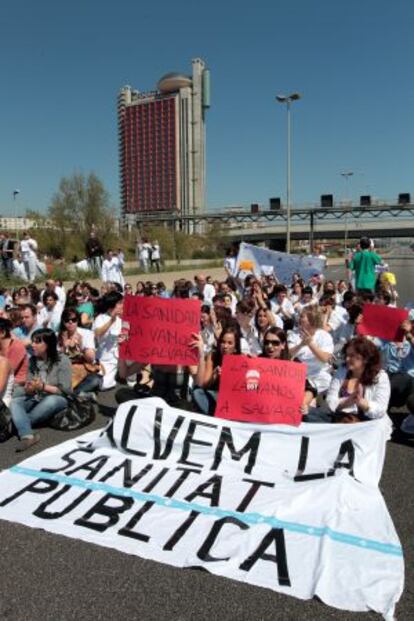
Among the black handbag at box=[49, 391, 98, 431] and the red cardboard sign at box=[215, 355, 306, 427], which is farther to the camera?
the black handbag at box=[49, 391, 98, 431]

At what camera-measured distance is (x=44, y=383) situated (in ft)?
20.0

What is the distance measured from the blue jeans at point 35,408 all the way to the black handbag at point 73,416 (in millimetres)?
57

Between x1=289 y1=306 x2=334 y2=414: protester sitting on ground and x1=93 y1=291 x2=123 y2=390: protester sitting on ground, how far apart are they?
103 inches

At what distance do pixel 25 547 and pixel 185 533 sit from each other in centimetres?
106

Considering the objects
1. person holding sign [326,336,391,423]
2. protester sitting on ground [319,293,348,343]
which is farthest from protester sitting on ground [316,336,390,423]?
protester sitting on ground [319,293,348,343]

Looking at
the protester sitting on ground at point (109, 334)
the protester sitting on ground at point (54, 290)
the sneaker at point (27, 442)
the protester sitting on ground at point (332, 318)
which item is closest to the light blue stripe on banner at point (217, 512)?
the sneaker at point (27, 442)

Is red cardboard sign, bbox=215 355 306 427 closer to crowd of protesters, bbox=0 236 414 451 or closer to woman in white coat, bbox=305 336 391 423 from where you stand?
crowd of protesters, bbox=0 236 414 451

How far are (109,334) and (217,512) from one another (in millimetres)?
4557

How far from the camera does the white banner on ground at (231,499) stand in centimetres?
332

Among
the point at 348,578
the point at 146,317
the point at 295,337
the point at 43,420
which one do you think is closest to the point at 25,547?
the point at 348,578

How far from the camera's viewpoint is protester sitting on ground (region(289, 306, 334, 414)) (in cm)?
668

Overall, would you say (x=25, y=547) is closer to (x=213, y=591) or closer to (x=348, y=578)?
(x=213, y=591)

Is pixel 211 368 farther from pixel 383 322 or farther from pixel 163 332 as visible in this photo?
pixel 383 322

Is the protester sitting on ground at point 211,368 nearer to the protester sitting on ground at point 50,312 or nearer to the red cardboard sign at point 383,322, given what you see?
the red cardboard sign at point 383,322
